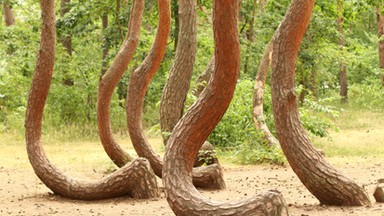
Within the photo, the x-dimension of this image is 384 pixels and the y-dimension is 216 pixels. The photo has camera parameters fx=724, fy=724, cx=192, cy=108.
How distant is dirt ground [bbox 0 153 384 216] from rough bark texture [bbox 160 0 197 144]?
1.60 metres

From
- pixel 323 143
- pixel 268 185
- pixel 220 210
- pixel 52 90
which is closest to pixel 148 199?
pixel 268 185

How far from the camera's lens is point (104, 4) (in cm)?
2244

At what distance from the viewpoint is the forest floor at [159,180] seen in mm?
9945

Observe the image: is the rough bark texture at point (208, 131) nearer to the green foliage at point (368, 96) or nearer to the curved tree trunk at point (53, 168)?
the curved tree trunk at point (53, 168)

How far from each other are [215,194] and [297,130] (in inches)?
103

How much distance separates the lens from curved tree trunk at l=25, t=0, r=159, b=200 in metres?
10.8

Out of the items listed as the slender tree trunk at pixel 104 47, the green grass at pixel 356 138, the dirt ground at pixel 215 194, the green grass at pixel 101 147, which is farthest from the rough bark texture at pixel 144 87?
the slender tree trunk at pixel 104 47

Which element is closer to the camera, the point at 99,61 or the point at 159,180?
the point at 159,180

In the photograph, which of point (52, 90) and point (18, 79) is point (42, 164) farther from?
point (18, 79)

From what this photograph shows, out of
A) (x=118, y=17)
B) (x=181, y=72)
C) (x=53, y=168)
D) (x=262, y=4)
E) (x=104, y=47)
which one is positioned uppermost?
Answer: (x=262, y=4)

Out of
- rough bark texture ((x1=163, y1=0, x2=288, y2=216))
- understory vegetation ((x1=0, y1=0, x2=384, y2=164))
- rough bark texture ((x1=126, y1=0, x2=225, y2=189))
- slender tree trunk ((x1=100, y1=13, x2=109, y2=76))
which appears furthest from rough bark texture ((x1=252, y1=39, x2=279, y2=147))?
rough bark texture ((x1=163, y1=0, x2=288, y2=216))

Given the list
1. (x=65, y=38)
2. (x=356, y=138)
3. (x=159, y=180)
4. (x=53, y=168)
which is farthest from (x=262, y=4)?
(x=53, y=168)

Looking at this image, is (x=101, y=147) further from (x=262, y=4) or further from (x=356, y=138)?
(x=262, y=4)

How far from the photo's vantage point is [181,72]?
45.6ft
